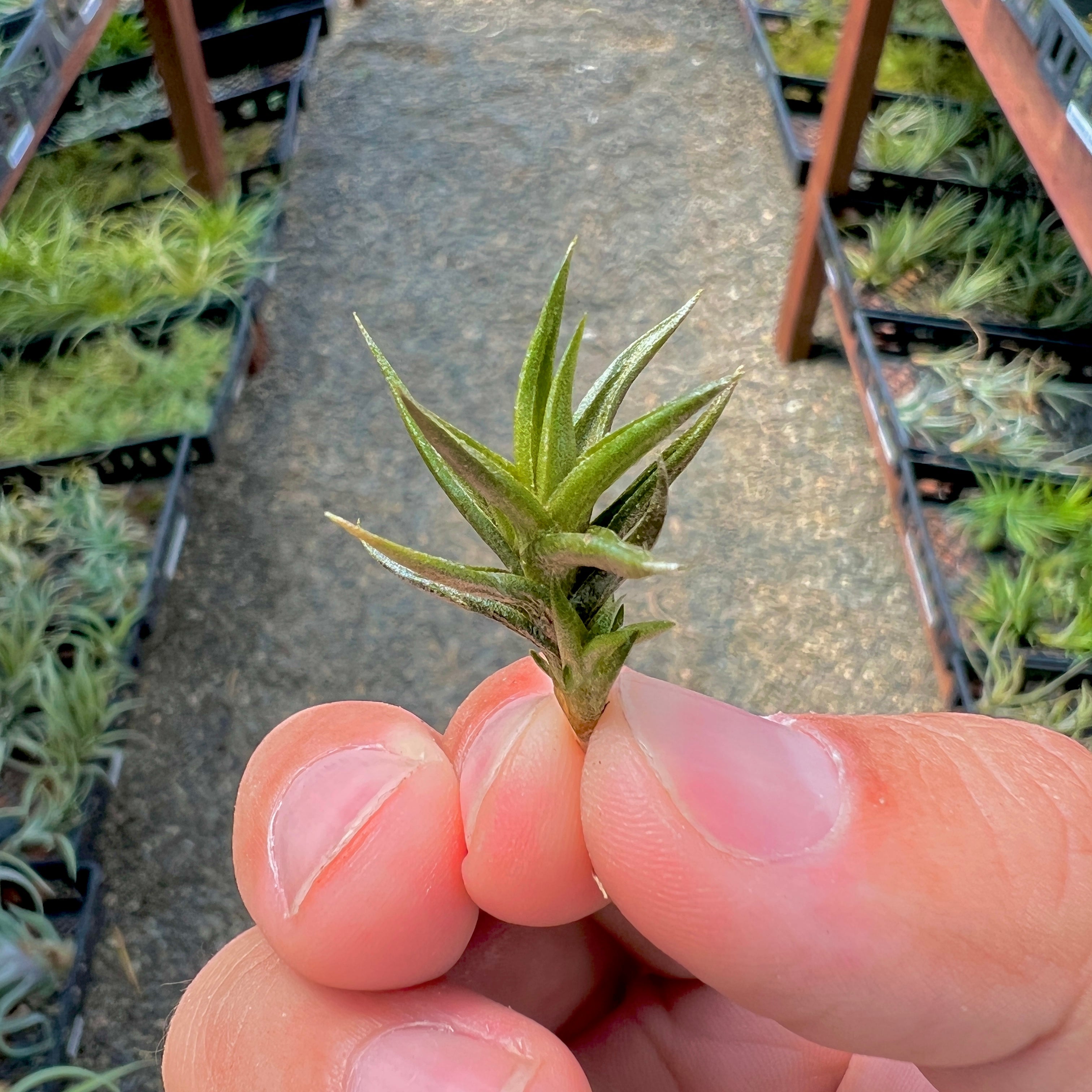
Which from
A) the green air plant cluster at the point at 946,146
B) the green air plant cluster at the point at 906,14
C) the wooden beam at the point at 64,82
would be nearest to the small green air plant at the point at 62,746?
the wooden beam at the point at 64,82

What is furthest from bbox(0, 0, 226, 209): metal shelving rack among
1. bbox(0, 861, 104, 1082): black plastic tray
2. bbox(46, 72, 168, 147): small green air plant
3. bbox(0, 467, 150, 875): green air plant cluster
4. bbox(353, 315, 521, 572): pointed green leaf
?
bbox(353, 315, 521, 572): pointed green leaf

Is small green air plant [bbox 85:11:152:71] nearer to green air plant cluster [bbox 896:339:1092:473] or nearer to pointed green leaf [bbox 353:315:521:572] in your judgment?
green air plant cluster [bbox 896:339:1092:473]

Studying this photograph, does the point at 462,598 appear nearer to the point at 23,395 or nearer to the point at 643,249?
the point at 23,395

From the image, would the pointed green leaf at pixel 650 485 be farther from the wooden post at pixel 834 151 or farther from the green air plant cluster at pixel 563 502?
the wooden post at pixel 834 151

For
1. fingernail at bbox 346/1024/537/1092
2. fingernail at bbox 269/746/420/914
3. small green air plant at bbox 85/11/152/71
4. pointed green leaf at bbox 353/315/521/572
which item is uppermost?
pointed green leaf at bbox 353/315/521/572

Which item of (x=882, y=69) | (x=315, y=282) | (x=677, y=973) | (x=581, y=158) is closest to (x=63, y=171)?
(x=315, y=282)

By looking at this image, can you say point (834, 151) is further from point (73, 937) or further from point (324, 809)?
point (73, 937)
